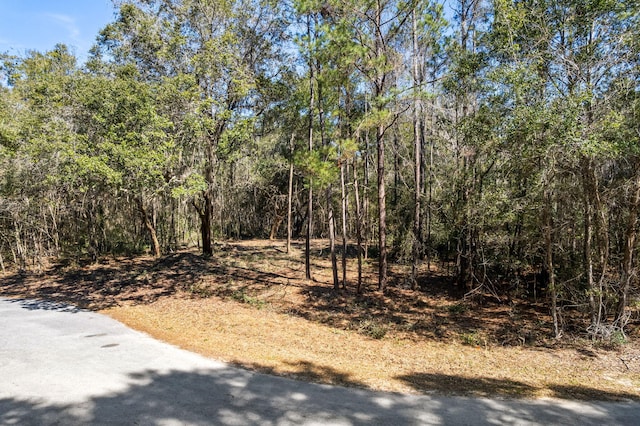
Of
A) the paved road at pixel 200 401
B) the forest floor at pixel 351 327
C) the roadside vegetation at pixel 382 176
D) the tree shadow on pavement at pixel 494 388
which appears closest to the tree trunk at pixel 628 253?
the roadside vegetation at pixel 382 176

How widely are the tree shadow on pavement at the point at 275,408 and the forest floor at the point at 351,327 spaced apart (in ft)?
1.56

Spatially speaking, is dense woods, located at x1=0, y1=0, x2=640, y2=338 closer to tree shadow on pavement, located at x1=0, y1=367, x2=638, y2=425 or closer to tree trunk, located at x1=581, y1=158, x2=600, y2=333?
tree trunk, located at x1=581, y1=158, x2=600, y2=333

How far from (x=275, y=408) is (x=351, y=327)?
478 centimetres

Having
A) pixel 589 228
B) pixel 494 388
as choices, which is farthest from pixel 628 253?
pixel 494 388

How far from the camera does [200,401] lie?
449cm

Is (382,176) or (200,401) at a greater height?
(382,176)

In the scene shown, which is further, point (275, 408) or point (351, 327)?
point (351, 327)

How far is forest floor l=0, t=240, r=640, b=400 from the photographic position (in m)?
5.88

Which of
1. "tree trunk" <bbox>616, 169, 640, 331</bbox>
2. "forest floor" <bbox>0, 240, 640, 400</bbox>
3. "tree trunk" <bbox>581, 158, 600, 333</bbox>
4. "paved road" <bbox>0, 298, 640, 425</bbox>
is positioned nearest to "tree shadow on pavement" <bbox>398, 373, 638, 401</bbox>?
"forest floor" <bbox>0, 240, 640, 400</bbox>

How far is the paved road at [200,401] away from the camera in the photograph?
409cm

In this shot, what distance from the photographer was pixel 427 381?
566cm

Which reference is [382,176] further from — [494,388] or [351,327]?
[494,388]

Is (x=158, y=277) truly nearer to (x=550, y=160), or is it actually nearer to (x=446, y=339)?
(x=446, y=339)

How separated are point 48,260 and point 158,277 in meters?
8.59
